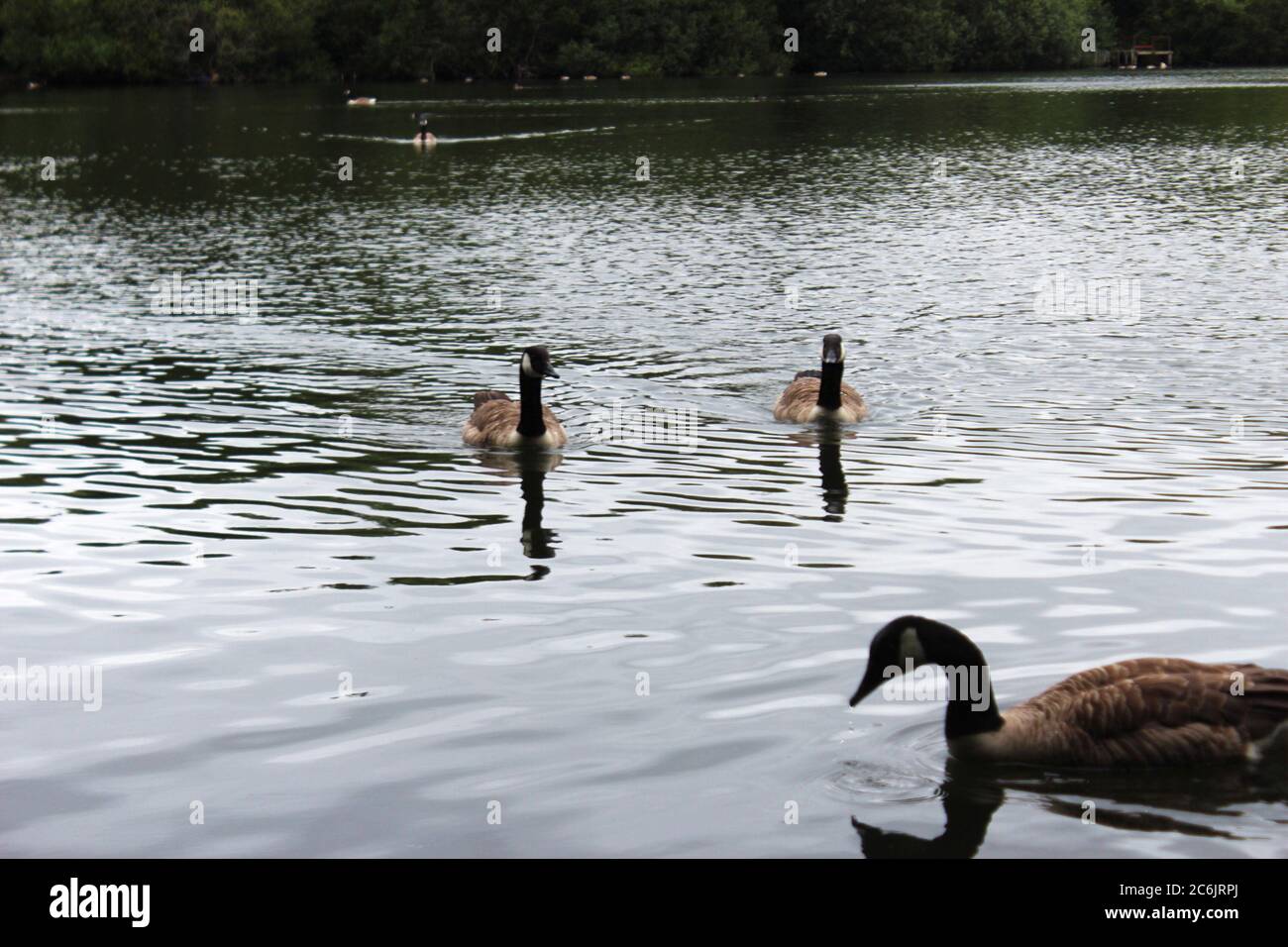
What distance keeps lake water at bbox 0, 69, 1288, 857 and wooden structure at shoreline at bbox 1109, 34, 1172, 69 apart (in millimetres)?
117089

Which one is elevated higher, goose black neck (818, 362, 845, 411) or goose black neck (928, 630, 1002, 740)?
goose black neck (818, 362, 845, 411)

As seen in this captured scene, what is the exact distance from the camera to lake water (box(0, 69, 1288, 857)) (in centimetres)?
1024

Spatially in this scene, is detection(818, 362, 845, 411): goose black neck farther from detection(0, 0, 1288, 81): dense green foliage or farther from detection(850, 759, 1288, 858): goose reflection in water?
detection(0, 0, 1288, 81): dense green foliage

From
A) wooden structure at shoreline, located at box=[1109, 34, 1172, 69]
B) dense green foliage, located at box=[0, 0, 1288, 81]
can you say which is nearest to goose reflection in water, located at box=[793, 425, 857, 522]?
dense green foliage, located at box=[0, 0, 1288, 81]

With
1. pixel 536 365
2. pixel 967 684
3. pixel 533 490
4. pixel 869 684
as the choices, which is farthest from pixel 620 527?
pixel 967 684

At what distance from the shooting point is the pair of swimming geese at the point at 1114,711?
9.96 meters

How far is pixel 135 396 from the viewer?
81.5ft

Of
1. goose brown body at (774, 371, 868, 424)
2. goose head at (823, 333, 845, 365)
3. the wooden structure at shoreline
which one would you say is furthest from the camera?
the wooden structure at shoreline

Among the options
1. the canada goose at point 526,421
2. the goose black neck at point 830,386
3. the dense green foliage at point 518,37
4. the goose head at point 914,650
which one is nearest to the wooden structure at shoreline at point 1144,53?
the dense green foliage at point 518,37

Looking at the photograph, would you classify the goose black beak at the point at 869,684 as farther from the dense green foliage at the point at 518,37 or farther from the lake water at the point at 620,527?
the dense green foliage at the point at 518,37

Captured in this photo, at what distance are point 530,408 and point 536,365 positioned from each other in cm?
56

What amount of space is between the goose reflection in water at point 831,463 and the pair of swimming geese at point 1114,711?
6.50m
